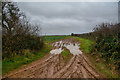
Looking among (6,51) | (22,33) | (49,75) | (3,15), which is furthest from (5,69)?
(3,15)

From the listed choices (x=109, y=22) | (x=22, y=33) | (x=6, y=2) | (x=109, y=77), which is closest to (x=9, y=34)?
(x=22, y=33)

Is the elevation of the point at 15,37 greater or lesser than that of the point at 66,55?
greater

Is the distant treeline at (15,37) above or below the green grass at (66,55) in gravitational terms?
above

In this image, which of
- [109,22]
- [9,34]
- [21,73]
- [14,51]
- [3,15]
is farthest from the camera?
[109,22]

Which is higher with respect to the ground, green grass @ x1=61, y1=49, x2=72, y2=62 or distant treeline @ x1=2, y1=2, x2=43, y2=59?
distant treeline @ x1=2, y1=2, x2=43, y2=59

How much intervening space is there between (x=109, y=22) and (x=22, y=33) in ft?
50.5

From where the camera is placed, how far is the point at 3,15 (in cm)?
1430

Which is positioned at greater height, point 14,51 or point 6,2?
point 6,2

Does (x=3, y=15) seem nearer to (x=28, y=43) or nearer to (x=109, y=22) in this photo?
Result: (x=28, y=43)

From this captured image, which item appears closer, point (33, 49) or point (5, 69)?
point (5, 69)

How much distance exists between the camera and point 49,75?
18.2 feet

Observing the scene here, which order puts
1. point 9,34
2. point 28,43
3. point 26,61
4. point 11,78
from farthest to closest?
point 28,43 → point 9,34 → point 26,61 → point 11,78

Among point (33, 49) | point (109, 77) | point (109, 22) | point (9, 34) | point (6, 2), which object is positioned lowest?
point (109, 77)

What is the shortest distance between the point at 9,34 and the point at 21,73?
5612mm
